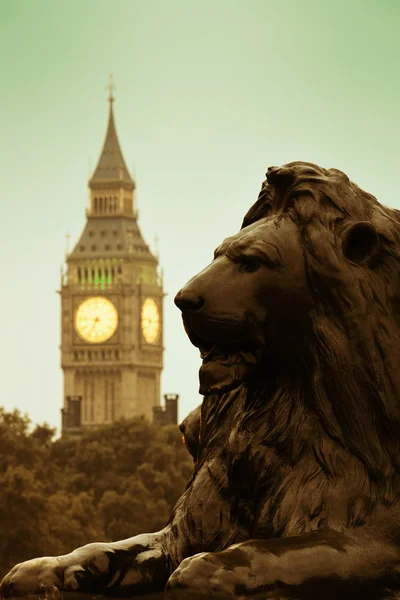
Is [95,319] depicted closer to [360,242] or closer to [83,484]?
[83,484]

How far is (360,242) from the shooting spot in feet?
16.4

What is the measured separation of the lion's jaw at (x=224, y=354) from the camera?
496 centimetres

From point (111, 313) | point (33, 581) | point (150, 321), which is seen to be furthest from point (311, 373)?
point (150, 321)

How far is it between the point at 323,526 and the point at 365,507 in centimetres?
11

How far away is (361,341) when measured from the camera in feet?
16.2

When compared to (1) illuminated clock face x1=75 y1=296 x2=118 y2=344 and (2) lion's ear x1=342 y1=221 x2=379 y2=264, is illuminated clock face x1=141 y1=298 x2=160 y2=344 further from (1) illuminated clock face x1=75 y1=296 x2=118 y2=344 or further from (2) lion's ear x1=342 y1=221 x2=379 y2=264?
(2) lion's ear x1=342 y1=221 x2=379 y2=264

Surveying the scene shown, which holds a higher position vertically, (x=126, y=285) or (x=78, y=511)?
(x=126, y=285)

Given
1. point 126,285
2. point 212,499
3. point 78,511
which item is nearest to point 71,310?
point 126,285

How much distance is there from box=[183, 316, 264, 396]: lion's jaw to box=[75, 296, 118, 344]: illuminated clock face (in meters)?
147

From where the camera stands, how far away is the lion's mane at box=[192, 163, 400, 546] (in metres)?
4.91

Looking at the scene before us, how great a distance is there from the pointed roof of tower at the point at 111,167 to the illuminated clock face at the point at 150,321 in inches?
375

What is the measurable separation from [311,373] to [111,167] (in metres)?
153

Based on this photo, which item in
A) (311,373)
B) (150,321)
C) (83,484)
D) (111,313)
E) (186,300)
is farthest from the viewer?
(150,321)

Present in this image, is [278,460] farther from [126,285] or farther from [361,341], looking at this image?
[126,285]
